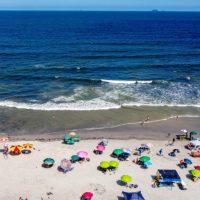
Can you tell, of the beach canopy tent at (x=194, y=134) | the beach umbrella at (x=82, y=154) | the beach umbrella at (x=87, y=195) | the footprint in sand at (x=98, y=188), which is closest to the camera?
the beach umbrella at (x=87, y=195)

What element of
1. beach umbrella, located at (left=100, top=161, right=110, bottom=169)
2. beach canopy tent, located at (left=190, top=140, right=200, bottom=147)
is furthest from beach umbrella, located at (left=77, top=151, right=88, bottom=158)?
beach canopy tent, located at (left=190, top=140, right=200, bottom=147)

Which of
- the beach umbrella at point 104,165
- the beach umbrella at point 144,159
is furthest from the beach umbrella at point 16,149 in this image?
the beach umbrella at point 144,159

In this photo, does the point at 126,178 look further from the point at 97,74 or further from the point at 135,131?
the point at 97,74

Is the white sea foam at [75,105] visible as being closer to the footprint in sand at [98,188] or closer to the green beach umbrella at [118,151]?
the green beach umbrella at [118,151]

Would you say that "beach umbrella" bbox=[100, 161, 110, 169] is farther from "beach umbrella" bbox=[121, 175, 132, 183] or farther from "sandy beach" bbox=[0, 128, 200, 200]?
"beach umbrella" bbox=[121, 175, 132, 183]

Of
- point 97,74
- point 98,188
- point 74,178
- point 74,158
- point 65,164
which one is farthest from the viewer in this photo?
point 97,74

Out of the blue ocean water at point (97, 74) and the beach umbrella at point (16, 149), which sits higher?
the blue ocean water at point (97, 74)

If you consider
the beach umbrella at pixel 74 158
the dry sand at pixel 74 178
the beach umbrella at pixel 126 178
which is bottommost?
the dry sand at pixel 74 178

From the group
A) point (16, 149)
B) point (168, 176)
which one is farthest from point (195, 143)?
point (16, 149)
